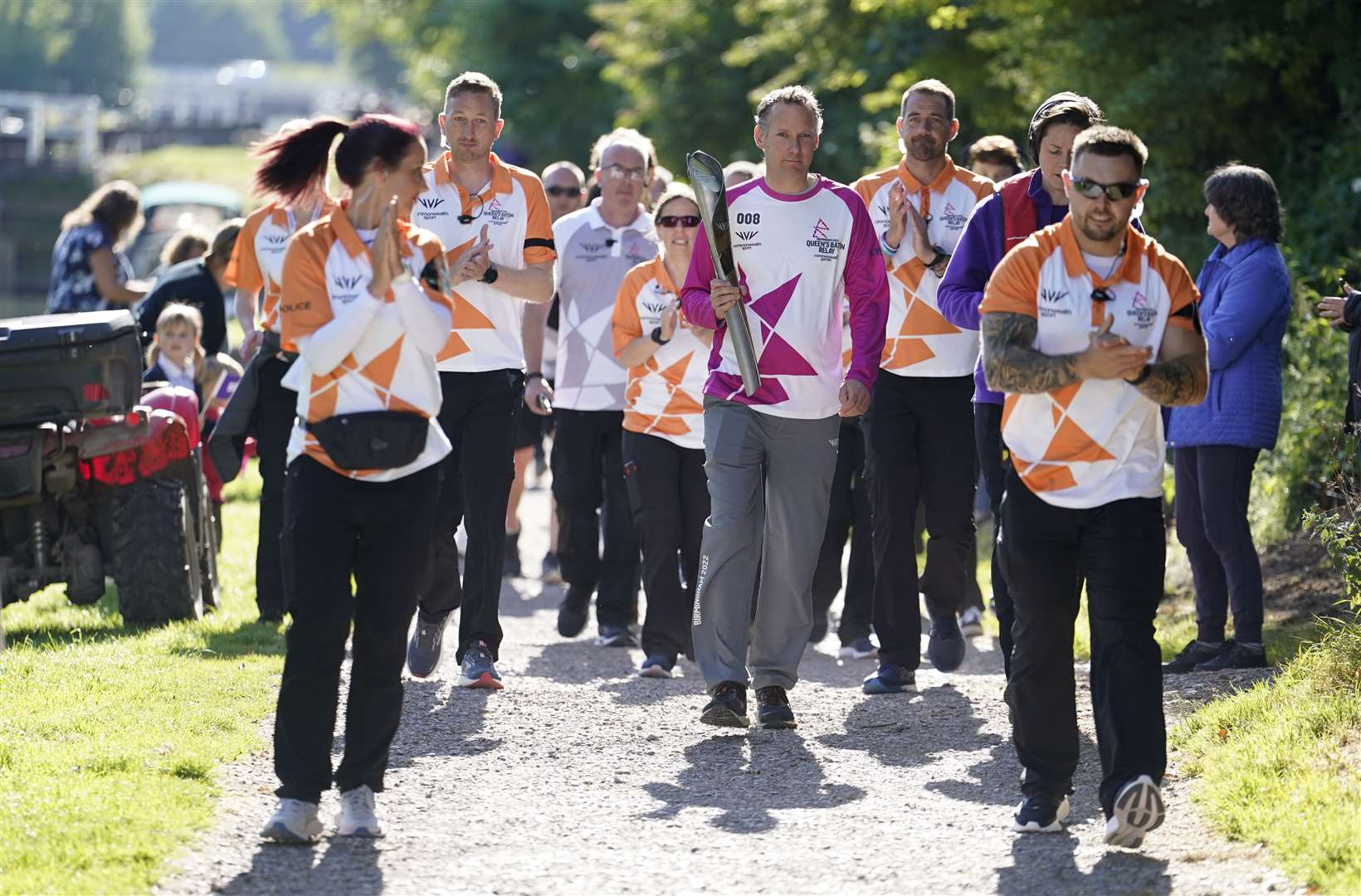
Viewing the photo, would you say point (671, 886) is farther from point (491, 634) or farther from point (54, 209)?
point (54, 209)

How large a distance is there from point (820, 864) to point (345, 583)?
153 centimetres

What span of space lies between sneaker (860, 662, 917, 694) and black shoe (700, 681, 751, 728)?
0.97 m

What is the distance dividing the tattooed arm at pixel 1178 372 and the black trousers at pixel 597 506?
4.55 metres

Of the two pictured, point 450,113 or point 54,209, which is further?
point 54,209

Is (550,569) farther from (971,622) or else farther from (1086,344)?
(1086,344)

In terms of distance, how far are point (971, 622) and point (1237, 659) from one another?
2.29 m

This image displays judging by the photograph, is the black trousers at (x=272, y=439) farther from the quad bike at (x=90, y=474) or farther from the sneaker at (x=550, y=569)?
the sneaker at (x=550, y=569)

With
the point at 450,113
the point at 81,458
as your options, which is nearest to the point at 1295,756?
the point at 450,113

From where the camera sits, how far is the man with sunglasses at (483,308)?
836 cm

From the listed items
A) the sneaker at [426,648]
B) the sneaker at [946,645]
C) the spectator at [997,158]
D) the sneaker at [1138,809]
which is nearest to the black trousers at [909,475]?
the sneaker at [946,645]

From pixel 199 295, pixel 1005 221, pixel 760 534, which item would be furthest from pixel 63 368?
pixel 1005 221

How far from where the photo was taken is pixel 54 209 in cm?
5484

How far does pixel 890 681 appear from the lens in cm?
857

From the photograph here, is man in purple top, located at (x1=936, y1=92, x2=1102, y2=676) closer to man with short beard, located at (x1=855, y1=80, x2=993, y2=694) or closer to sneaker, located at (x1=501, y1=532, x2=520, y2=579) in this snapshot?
man with short beard, located at (x1=855, y1=80, x2=993, y2=694)
